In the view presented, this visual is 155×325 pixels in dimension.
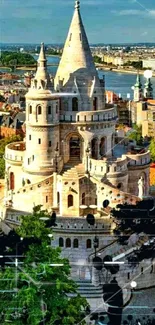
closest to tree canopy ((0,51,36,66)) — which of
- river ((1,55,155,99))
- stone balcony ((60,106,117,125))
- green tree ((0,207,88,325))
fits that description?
river ((1,55,155,99))

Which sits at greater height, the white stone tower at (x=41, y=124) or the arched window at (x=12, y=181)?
the white stone tower at (x=41, y=124)

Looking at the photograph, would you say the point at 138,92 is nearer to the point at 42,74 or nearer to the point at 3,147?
the point at 3,147

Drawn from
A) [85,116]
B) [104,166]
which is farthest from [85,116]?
[104,166]

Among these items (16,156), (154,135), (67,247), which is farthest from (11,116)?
(67,247)

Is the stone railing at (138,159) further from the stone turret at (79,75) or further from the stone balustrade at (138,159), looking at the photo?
the stone turret at (79,75)

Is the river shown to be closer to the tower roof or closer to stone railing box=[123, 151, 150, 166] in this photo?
the tower roof

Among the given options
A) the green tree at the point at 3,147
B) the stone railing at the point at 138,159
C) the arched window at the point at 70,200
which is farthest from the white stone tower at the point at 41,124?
the green tree at the point at 3,147

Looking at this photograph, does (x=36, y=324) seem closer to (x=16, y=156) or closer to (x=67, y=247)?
(x=67, y=247)

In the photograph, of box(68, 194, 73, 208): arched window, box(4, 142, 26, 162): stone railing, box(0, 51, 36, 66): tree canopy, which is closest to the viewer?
box(68, 194, 73, 208): arched window
